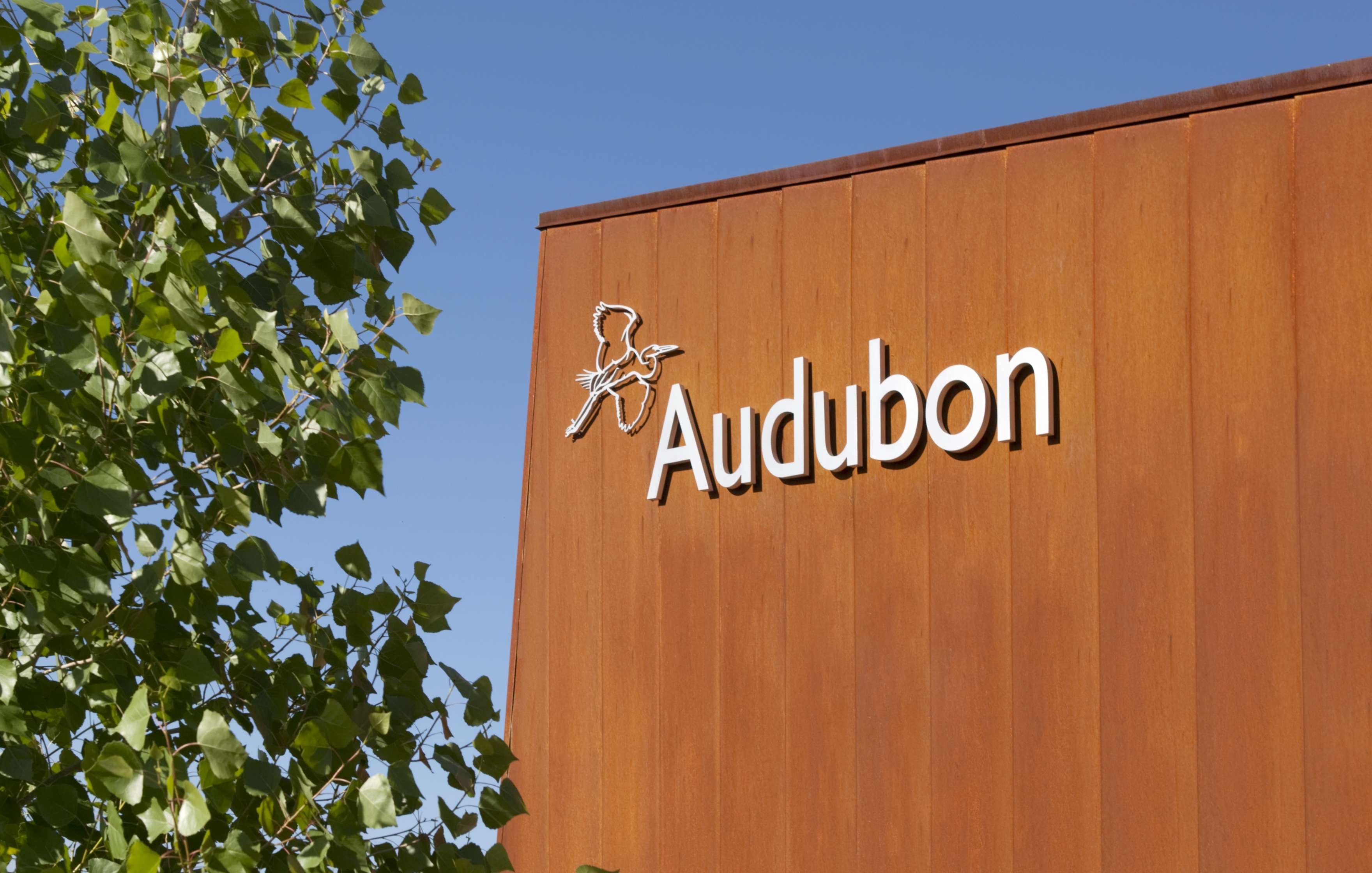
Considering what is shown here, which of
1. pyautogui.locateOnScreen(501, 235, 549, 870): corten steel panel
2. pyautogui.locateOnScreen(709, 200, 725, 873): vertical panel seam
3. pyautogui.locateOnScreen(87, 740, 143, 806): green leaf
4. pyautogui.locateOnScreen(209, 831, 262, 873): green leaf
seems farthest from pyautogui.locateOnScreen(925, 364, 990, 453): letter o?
pyautogui.locateOnScreen(87, 740, 143, 806): green leaf

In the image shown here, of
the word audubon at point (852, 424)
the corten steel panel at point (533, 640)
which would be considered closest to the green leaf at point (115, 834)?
the word audubon at point (852, 424)

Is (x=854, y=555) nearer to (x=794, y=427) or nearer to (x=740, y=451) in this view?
(x=794, y=427)

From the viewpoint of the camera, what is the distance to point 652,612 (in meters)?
5.58

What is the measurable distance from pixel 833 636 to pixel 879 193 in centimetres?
179

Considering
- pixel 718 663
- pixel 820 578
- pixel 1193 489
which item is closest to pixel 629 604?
pixel 718 663

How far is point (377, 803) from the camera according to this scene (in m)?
1.99

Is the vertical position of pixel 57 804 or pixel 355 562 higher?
pixel 355 562

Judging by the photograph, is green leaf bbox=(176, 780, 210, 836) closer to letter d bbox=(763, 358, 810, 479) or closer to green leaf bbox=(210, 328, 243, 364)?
green leaf bbox=(210, 328, 243, 364)

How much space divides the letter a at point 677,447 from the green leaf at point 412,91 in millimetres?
3063

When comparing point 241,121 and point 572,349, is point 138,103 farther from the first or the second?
point 572,349

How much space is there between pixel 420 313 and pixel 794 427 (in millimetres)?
3017

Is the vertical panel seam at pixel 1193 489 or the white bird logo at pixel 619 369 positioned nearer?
the vertical panel seam at pixel 1193 489

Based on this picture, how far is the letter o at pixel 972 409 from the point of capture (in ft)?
15.3

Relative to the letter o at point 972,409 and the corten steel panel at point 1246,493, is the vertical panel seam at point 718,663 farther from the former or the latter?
the corten steel panel at point 1246,493
